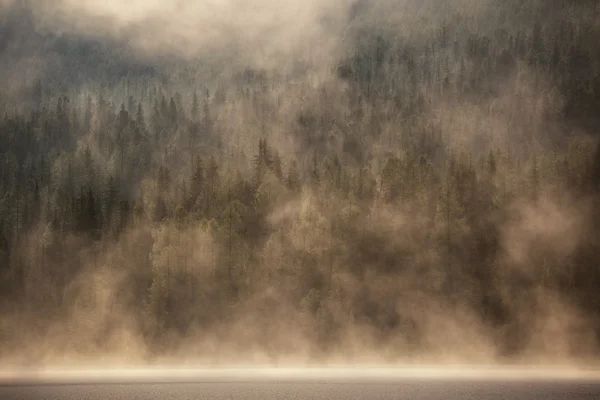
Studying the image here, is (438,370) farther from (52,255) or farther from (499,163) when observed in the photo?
(52,255)

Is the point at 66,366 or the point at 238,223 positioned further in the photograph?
the point at 238,223

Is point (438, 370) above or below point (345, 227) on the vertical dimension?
below

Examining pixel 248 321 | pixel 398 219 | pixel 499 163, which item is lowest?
pixel 248 321

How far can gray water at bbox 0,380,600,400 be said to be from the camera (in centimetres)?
6756

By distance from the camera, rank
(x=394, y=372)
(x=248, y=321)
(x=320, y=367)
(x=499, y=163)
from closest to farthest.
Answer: (x=394, y=372) < (x=320, y=367) < (x=248, y=321) < (x=499, y=163)

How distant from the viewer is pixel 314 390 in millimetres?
73938

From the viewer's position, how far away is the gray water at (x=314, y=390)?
6756cm

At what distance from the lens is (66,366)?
112750mm

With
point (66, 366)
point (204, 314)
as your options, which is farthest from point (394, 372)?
point (66, 366)

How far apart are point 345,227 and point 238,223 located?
59.6 ft

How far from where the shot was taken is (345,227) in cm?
11869

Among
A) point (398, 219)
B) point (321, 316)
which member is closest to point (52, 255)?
point (321, 316)

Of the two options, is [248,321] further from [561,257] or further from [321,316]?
[561,257]

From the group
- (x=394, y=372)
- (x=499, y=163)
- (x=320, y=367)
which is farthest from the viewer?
(x=499, y=163)
